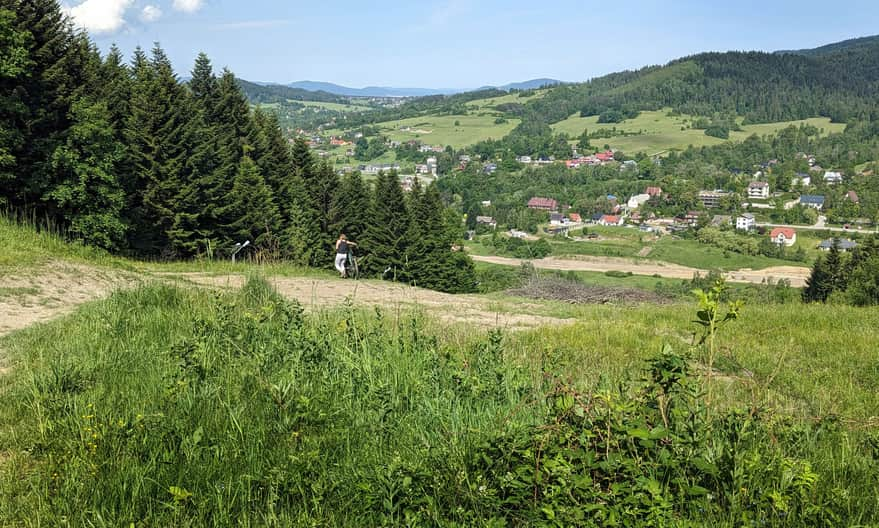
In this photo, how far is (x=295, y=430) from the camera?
3.86m

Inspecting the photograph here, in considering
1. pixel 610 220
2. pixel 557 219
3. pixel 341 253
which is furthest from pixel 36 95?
pixel 610 220

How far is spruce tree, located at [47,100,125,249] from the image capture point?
21.4 metres

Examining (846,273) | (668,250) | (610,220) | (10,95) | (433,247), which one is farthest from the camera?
(610,220)

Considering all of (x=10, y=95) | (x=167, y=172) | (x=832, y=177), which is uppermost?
(x=10, y=95)

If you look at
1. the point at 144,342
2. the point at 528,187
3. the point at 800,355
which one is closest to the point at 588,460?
the point at 144,342

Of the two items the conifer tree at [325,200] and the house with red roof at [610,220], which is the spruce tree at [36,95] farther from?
the house with red roof at [610,220]

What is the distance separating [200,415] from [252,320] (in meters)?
1.95

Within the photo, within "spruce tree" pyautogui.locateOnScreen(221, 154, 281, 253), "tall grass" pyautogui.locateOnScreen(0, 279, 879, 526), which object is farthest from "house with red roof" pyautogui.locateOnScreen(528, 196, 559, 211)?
"tall grass" pyautogui.locateOnScreen(0, 279, 879, 526)

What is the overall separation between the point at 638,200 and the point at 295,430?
149m

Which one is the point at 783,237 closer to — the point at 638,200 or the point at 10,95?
the point at 638,200

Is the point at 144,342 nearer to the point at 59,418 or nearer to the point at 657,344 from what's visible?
the point at 59,418

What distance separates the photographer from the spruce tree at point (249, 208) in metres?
34.0

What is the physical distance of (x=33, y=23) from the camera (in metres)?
23.8

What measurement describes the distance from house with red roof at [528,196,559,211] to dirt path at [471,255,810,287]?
47044 mm
